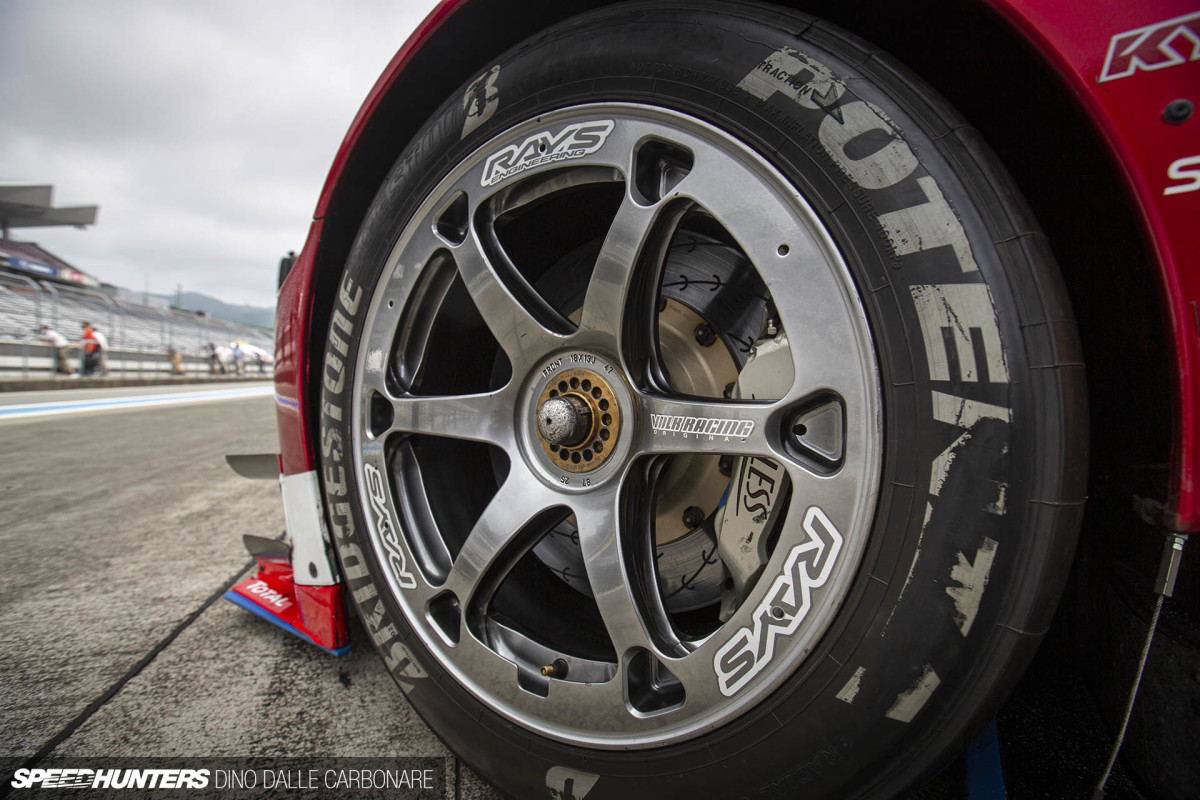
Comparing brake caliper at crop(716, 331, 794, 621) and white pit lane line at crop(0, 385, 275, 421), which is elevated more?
brake caliper at crop(716, 331, 794, 621)

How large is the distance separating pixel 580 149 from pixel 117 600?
1.98 meters

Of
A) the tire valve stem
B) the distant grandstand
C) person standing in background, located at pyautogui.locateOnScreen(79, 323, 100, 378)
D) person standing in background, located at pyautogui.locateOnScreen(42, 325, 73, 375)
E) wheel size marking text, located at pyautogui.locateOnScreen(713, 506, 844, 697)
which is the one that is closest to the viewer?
wheel size marking text, located at pyautogui.locateOnScreen(713, 506, 844, 697)

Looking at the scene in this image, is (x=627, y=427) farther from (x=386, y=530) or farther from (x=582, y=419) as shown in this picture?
(x=386, y=530)

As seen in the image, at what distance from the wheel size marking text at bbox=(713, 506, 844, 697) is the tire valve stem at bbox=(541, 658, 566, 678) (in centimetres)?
34

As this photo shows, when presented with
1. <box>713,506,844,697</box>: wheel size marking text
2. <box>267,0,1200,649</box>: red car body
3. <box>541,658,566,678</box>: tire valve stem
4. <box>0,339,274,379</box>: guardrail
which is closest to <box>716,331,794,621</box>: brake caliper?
<box>713,506,844,697</box>: wheel size marking text

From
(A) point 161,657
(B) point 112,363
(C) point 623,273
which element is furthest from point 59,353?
(C) point 623,273

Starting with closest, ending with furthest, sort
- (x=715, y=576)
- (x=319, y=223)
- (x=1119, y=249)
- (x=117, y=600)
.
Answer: (x=1119, y=249) < (x=715, y=576) < (x=319, y=223) < (x=117, y=600)

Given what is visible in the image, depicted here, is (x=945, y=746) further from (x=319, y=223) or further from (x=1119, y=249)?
(x=319, y=223)

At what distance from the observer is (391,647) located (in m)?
1.18

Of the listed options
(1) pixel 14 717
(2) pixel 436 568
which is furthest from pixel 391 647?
(1) pixel 14 717

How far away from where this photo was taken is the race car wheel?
2.26 ft

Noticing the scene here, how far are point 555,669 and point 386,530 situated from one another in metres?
0.46

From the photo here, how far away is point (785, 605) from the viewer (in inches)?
30.6

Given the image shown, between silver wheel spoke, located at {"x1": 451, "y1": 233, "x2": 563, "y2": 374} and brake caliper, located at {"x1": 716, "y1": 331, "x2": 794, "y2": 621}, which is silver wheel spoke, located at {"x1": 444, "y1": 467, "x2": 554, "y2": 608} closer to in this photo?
silver wheel spoke, located at {"x1": 451, "y1": 233, "x2": 563, "y2": 374}
